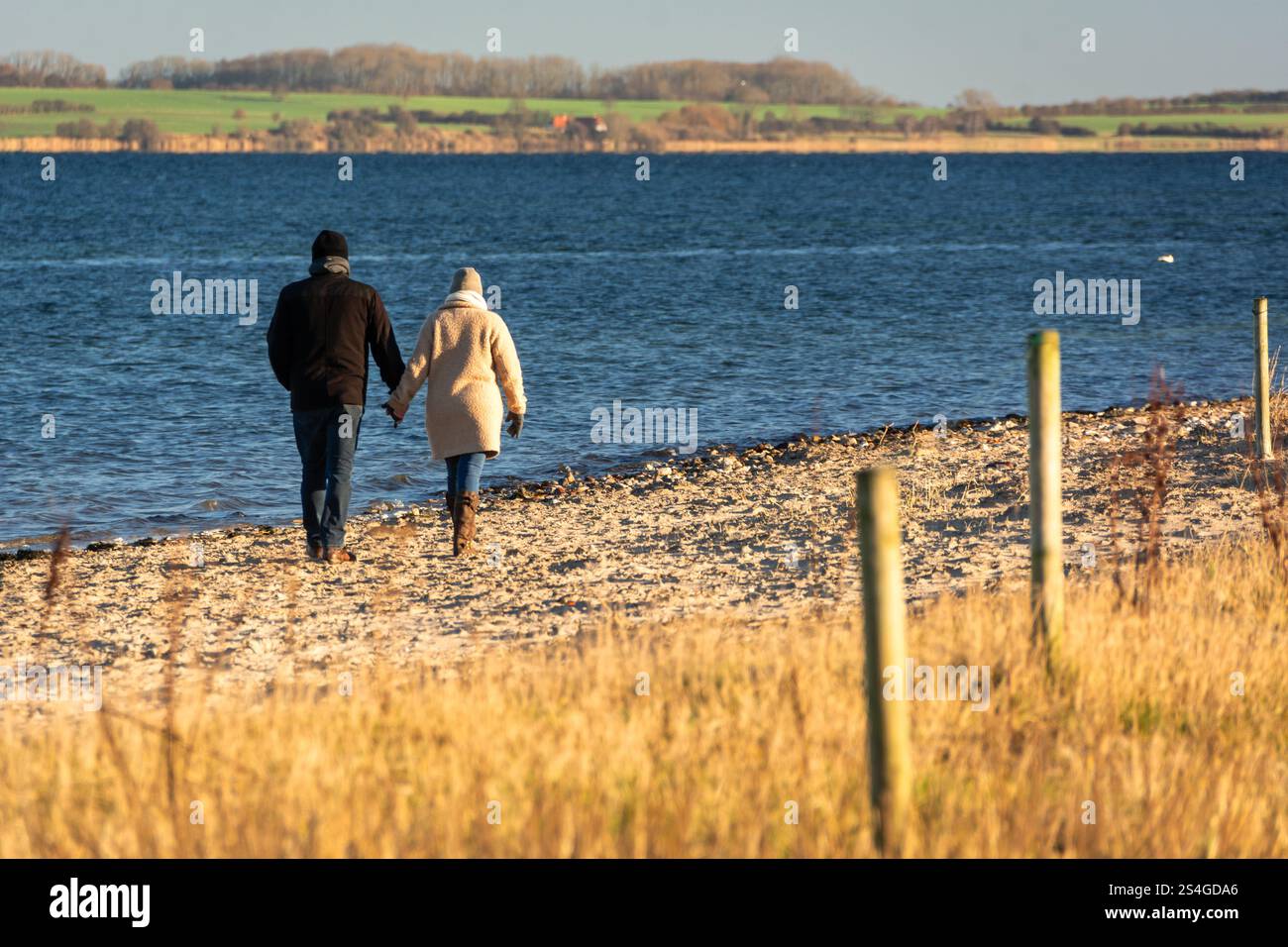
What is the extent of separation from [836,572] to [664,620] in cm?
150

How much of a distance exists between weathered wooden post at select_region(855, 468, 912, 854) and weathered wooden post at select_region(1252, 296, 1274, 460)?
274 inches

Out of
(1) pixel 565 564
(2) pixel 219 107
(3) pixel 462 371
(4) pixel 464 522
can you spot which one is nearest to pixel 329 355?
(3) pixel 462 371

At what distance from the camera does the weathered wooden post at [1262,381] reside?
32.8 ft

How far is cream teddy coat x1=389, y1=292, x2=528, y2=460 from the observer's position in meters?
9.16

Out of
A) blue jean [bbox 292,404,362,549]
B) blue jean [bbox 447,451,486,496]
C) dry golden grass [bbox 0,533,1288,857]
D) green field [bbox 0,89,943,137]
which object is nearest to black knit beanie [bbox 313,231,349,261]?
blue jean [bbox 292,404,362,549]

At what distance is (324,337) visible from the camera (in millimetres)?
9062

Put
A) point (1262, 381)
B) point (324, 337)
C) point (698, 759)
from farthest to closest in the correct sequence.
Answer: point (1262, 381)
point (324, 337)
point (698, 759)

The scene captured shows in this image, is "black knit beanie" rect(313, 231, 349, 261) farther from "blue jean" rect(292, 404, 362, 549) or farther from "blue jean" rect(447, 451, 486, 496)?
"blue jean" rect(447, 451, 486, 496)

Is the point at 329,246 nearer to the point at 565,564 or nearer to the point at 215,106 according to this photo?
the point at 565,564

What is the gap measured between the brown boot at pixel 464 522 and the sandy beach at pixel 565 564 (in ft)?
0.39

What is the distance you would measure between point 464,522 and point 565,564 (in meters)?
0.75

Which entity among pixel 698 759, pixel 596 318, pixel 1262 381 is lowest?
pixel 698 759

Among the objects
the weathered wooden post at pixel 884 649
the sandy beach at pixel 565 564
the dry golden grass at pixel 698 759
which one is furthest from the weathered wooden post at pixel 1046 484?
the sandy beach at pixel 565 564
